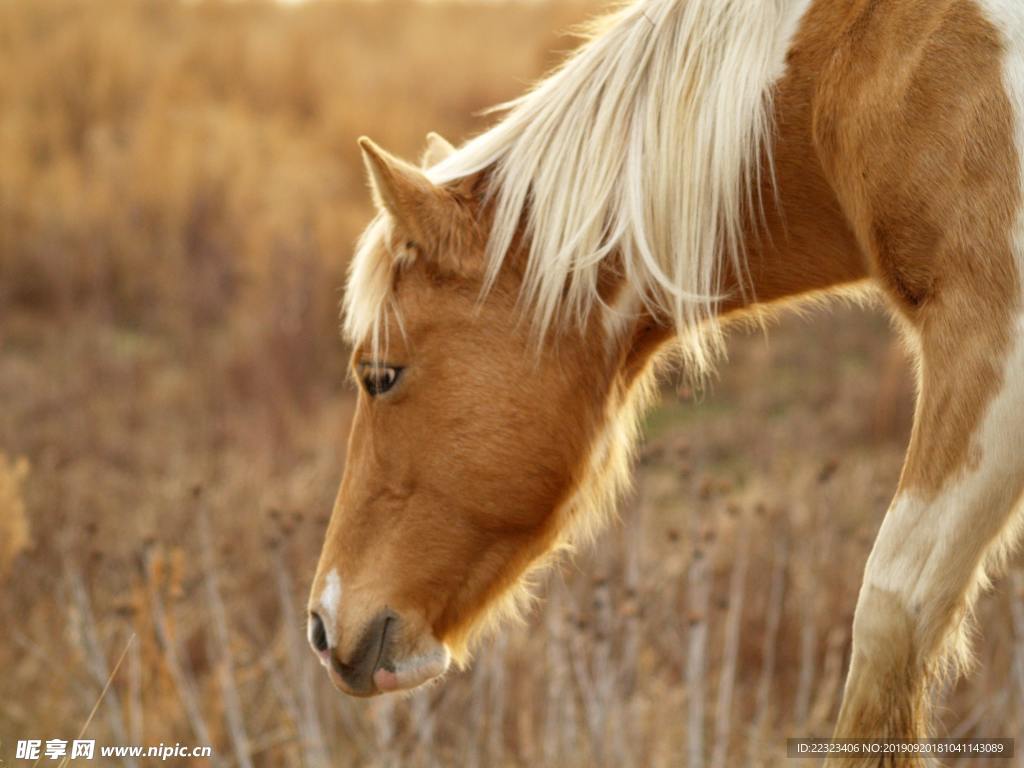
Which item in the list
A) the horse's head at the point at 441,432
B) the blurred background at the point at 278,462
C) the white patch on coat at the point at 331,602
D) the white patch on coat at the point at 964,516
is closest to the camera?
the white patch on coat at the point at 964,516

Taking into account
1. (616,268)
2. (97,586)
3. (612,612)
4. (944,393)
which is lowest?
(97,586)

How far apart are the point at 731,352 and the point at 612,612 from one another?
4.30 m

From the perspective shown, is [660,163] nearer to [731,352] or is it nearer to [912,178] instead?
[912,178]

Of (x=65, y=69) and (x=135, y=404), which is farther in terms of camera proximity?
(x=65, y=69)

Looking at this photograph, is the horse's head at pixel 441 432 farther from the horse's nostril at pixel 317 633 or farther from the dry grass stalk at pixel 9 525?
the dry grass stalk at pixel 9 525

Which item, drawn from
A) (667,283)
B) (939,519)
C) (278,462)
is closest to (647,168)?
(667,283)

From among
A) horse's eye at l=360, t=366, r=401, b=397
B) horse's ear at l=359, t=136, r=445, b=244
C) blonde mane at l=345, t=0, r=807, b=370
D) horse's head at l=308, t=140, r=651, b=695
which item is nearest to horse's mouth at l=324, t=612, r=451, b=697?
horse's head at l=308, t=140, r=651, b=695

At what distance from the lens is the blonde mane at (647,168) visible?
1889mm

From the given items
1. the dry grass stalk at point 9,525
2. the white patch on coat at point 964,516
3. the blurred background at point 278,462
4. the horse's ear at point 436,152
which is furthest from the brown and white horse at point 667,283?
the dry grass stalk at point 9,525

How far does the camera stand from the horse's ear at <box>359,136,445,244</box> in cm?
191

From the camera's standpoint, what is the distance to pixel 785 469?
540 centimetres

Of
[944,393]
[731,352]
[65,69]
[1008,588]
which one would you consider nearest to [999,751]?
[1008,588]

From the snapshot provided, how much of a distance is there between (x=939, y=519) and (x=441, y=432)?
2.88 feet

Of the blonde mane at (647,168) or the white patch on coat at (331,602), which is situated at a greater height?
the blonde mane at (647,168)
